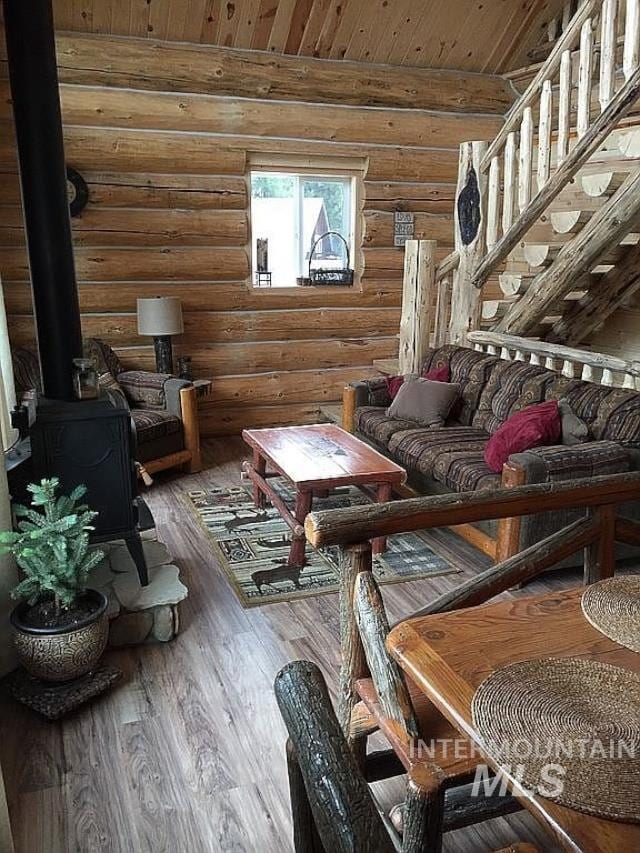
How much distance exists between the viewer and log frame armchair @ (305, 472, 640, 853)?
153cm

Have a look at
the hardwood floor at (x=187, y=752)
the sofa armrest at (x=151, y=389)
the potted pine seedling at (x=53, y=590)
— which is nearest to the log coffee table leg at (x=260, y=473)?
the sofa armrest at (x=151, y=389)

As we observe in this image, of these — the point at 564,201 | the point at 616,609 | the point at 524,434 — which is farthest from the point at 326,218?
the point at 616,609

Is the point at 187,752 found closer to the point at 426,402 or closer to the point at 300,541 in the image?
the point at 300,541

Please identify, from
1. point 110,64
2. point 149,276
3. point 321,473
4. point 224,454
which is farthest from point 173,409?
point 110,64

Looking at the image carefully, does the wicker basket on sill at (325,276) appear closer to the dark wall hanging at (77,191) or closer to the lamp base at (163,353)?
the lamp base at (163,353)

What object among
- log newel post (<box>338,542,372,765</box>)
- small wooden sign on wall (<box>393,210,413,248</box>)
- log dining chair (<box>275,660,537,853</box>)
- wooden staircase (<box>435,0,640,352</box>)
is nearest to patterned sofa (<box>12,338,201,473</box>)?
wooden staircase (<box>435,0,640,352</box>)

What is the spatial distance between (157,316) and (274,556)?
224 cm

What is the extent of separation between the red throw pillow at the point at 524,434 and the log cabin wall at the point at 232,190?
2789 mm

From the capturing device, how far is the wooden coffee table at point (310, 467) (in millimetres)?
3477

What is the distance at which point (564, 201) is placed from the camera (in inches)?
227

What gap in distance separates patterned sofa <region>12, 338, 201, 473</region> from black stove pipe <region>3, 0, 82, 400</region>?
4.83ft

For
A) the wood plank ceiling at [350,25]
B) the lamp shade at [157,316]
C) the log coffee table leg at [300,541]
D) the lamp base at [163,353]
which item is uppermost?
the wood plank ceiling at [350,25]

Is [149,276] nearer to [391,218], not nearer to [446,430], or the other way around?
[391,218]

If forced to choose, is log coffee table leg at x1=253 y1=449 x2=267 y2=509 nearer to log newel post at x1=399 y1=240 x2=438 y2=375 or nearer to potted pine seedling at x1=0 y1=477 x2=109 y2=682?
log newel post at x1=399 y1=240 x2=438 y2=375
